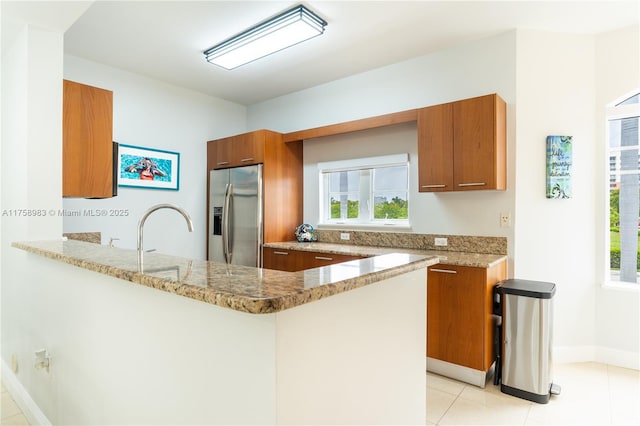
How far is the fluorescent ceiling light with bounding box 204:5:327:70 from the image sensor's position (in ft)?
8.42

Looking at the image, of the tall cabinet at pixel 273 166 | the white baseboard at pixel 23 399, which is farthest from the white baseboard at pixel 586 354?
the white baseboard at pixel 23 399

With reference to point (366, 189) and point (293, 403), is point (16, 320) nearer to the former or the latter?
point (293, 403)

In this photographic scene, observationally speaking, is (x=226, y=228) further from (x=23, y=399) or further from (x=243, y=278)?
(x=243, y=278)

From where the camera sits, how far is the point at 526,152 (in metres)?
2.85

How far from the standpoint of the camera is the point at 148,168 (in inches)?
150

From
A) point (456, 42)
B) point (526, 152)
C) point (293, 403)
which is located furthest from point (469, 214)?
point (293, 403)

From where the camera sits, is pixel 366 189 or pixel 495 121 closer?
pixel 495 121

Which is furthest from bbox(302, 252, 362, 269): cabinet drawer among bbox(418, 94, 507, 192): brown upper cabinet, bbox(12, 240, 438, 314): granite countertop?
bbox(12, 240, 438, 314): granite countertop

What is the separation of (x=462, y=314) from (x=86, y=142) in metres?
2.93

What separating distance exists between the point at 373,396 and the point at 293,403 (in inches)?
17.6

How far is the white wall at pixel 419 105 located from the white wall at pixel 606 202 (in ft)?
2.41

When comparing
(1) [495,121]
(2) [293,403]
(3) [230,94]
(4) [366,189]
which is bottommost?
(2) [293,403]

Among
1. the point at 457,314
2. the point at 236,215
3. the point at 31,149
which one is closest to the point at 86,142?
the point at 31,149

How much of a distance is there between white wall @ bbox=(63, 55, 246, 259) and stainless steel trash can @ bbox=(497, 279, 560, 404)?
11.3 feet
